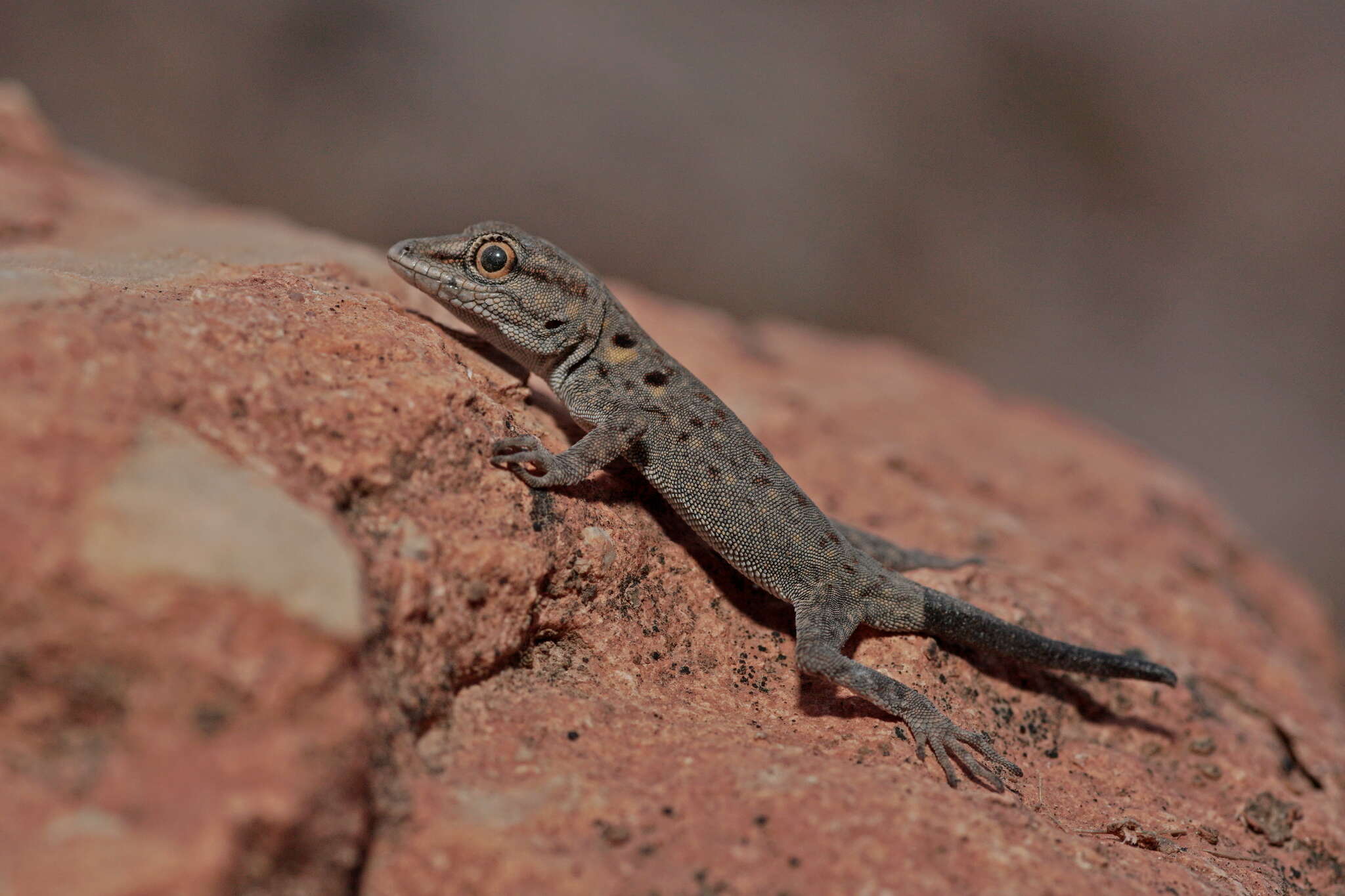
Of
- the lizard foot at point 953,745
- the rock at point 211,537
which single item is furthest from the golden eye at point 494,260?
the lizard foot at point 953,745

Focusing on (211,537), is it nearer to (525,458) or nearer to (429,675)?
Result: (429,675)

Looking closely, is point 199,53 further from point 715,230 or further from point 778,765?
point 778,765

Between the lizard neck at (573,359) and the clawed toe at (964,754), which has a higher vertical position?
the lizard neck at (573,359)

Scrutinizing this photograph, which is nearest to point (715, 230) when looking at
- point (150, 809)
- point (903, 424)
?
point (903, 424)

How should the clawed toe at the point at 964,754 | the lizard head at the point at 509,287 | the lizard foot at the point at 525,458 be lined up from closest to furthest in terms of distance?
the clawed toe at the point at 964,754, the lizard foot at the point at 525,458, the lizard head at the point at 509,287

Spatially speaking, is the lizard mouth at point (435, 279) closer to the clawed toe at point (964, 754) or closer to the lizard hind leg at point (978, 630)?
the lizard hind leg at point (978, 630)

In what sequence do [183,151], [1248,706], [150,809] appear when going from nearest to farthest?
[150,809] < [1248,706] < [183,151]
